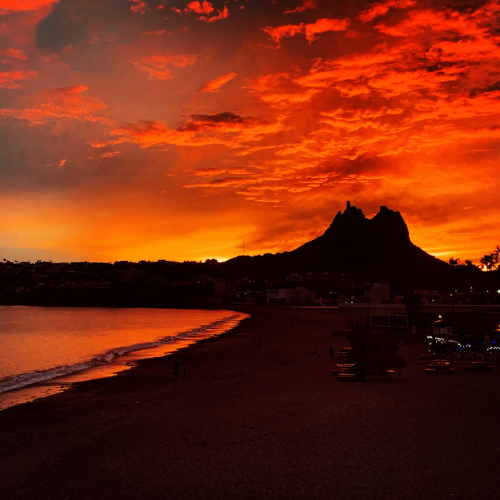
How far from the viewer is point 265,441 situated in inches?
Result: 582

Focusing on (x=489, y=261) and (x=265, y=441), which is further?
(x=489, y=261)

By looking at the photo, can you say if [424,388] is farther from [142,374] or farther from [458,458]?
[142,374]

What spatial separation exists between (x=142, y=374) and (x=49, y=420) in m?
13.3

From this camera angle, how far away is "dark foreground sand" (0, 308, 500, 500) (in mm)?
11469

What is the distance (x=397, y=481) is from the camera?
11344 mm

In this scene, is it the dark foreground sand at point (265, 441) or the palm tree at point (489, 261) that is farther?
the palm tree at point (489, 261)

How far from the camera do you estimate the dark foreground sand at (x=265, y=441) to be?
452 inches

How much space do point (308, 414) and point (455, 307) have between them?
3739 centimetres

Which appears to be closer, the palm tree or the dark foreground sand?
the dark foreground sand

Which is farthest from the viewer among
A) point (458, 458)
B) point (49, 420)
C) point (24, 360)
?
point (24, 360)

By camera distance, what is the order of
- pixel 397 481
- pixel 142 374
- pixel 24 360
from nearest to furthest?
pixel 397 481
pixel 142 374
pixel 24 360

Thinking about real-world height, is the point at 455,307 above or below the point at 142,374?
above

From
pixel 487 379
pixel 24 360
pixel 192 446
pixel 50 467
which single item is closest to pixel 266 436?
pixel 192 446

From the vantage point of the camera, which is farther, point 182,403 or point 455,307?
point 455,307
